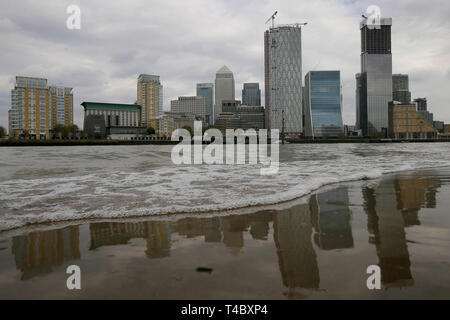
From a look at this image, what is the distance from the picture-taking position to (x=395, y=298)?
2621 mm

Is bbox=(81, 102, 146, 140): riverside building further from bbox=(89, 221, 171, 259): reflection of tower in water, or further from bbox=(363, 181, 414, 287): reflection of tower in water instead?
bbox=(363, 181, 414, 287): reflection of tower in water

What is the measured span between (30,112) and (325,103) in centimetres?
16078

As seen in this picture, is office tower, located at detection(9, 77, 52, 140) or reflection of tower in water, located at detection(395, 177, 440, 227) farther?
office tower, located at detection(9, 77, 52, 140)

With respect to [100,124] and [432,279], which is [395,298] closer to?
[432,279]

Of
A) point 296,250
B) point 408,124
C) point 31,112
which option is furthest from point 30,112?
point 408,124

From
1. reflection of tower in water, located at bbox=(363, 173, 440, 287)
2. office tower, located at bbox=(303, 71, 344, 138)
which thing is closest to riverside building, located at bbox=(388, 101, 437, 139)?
office tower, located at bbox=(303, 71, 344, 138)

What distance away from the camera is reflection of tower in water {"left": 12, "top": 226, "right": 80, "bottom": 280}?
338 cm

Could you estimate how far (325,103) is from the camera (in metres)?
194

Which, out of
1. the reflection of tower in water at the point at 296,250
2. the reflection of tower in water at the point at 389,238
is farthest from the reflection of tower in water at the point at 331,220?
the reflection of tower in water at the point at 389,238

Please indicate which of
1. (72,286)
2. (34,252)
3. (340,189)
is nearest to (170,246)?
(72,286)

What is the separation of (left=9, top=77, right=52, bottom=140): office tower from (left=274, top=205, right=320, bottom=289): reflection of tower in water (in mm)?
152404

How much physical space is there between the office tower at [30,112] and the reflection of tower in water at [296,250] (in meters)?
152
